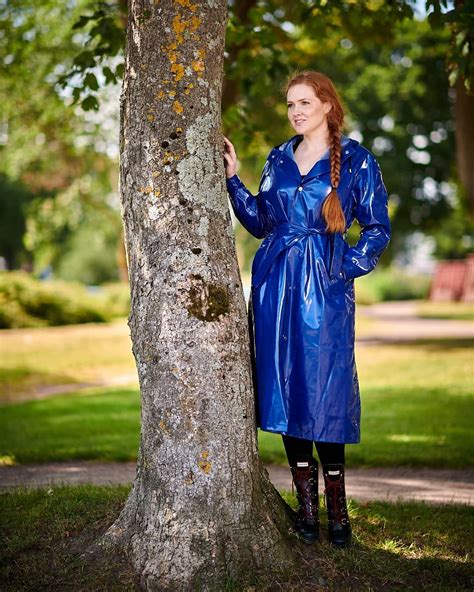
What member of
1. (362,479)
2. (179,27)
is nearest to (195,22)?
(179,27)

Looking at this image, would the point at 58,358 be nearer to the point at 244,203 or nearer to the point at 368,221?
the point at 244,203

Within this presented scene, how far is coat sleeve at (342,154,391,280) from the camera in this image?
11.4 ft

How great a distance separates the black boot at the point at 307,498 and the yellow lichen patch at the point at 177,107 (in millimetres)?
1818

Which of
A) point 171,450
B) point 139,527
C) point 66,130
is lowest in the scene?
point 139,527

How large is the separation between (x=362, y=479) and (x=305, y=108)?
3199 mm

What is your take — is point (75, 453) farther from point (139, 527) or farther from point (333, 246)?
point (333, 246)

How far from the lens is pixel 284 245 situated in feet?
11.7

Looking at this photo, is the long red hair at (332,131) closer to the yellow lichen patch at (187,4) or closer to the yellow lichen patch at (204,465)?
the yellow lichen patch at (187,4)

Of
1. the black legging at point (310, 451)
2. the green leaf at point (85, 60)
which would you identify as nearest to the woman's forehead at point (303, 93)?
the black legging at point (310, 451)

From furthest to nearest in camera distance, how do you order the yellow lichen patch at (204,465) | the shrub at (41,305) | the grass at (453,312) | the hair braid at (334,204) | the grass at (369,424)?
1. the grass at (453,312)
2. the shrub at (41,305)
3. the grass at (369,424)
4. the hair braid at (334,204)
5. the yellow lichen patch at (204,465)

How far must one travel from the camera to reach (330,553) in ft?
11.5

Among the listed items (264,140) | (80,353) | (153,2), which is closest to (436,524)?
(153,2)

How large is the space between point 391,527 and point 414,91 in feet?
54.1

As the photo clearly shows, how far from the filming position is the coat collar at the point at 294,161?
141 inches
